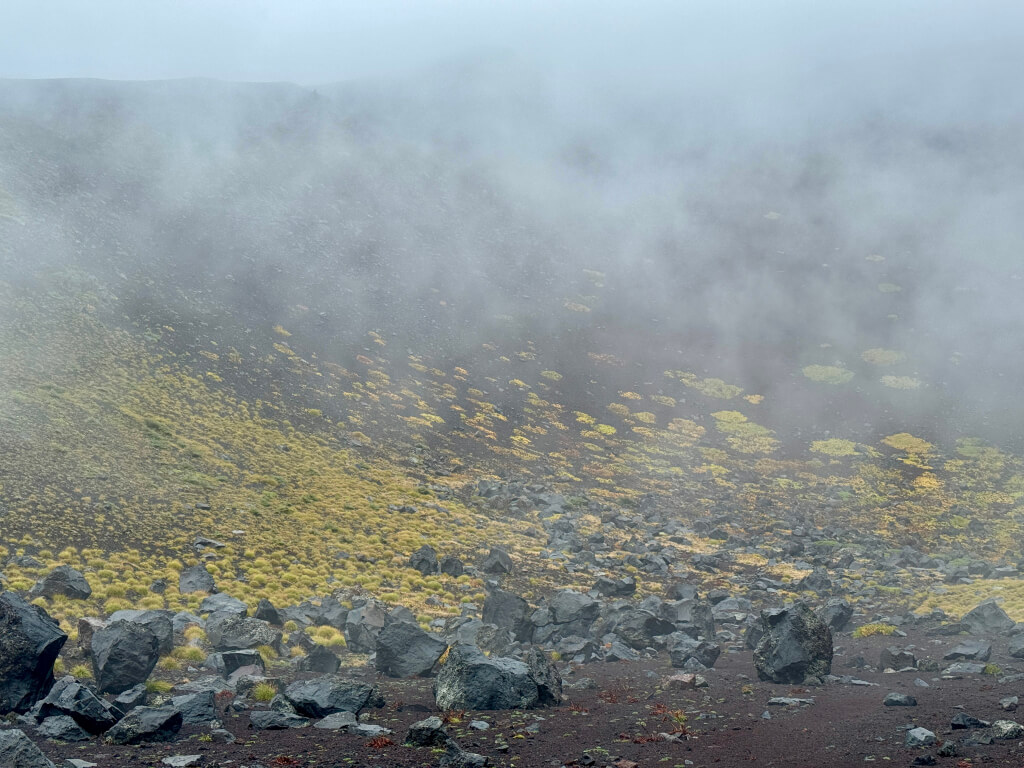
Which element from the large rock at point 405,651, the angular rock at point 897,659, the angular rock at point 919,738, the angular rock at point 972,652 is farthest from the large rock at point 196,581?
the angular rock at point 972,652

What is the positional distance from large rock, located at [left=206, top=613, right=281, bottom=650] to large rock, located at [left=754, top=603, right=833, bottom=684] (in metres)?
12.8

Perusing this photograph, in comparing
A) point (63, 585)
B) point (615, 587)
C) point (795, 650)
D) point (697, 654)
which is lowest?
point (63, 585)

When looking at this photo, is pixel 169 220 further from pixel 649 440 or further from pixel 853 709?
pixel 853 709

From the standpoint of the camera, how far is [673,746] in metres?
13.3

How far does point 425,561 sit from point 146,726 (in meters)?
19.4

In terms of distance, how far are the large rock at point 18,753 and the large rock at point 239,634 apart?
31.7 feet

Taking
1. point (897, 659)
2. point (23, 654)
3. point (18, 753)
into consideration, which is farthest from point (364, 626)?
point (897, 659)

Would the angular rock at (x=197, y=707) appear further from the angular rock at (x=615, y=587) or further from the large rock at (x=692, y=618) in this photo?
the angular rock at (x=615, y=587)

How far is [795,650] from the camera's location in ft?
63.4

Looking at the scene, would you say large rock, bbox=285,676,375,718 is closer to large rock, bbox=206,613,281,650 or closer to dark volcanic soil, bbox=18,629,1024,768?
dark volcanic soil, bbox=18,629,1024,768

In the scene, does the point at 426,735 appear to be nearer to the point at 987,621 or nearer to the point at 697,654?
the point at 697,654

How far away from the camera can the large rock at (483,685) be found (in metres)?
15.6

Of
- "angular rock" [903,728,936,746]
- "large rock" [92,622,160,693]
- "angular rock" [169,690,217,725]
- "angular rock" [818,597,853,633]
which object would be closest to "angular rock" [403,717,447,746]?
"angular rock" [169,690,217,725]

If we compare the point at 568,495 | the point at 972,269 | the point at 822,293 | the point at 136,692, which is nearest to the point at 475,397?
the point at 568,495
